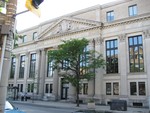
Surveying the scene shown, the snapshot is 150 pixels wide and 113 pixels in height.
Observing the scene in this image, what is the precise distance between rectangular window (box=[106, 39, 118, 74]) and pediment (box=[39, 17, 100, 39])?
4.59 metres

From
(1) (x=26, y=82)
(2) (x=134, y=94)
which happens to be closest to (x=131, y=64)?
(2) (x=134, y=94)

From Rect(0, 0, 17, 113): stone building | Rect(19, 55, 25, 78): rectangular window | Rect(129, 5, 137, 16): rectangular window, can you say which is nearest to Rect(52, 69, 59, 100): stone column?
Rect(19, 55, 25, 78): rectangular window

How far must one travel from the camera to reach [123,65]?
35969 millimetres

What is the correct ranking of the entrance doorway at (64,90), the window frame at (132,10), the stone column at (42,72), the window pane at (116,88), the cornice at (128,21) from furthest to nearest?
1. the stone column at (42,72)
2. the entrance doorway at (64,90)
3. the window frame at (132,10)
4. the window pane at (116,88)
5. the cornice at (128,21)

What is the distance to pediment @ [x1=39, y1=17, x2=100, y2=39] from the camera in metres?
41.3

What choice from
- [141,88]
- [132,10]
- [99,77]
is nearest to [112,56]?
[99,77]

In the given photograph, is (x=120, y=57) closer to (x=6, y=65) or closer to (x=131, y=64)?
(x=131, y=64)

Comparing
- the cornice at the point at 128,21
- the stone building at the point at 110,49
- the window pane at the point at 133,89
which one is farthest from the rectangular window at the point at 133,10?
the window pane at the point at 133,89

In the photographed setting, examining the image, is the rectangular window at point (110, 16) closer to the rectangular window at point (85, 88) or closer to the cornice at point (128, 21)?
the cornice at point (128, 21)

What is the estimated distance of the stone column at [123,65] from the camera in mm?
34938

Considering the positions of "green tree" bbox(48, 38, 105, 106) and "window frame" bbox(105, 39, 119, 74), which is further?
"window frame" bbox(105, 39, 119, 74)

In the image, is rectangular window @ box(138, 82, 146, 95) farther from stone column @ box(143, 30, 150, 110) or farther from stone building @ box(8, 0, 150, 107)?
stone column @ box(143, 30, 150, 110)

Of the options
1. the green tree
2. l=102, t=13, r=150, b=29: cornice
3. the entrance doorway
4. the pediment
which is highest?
the pediment

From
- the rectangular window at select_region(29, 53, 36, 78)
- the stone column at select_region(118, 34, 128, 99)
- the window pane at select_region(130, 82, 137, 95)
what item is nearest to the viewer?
the window pane at select_region(130, 82, 137, 95)
